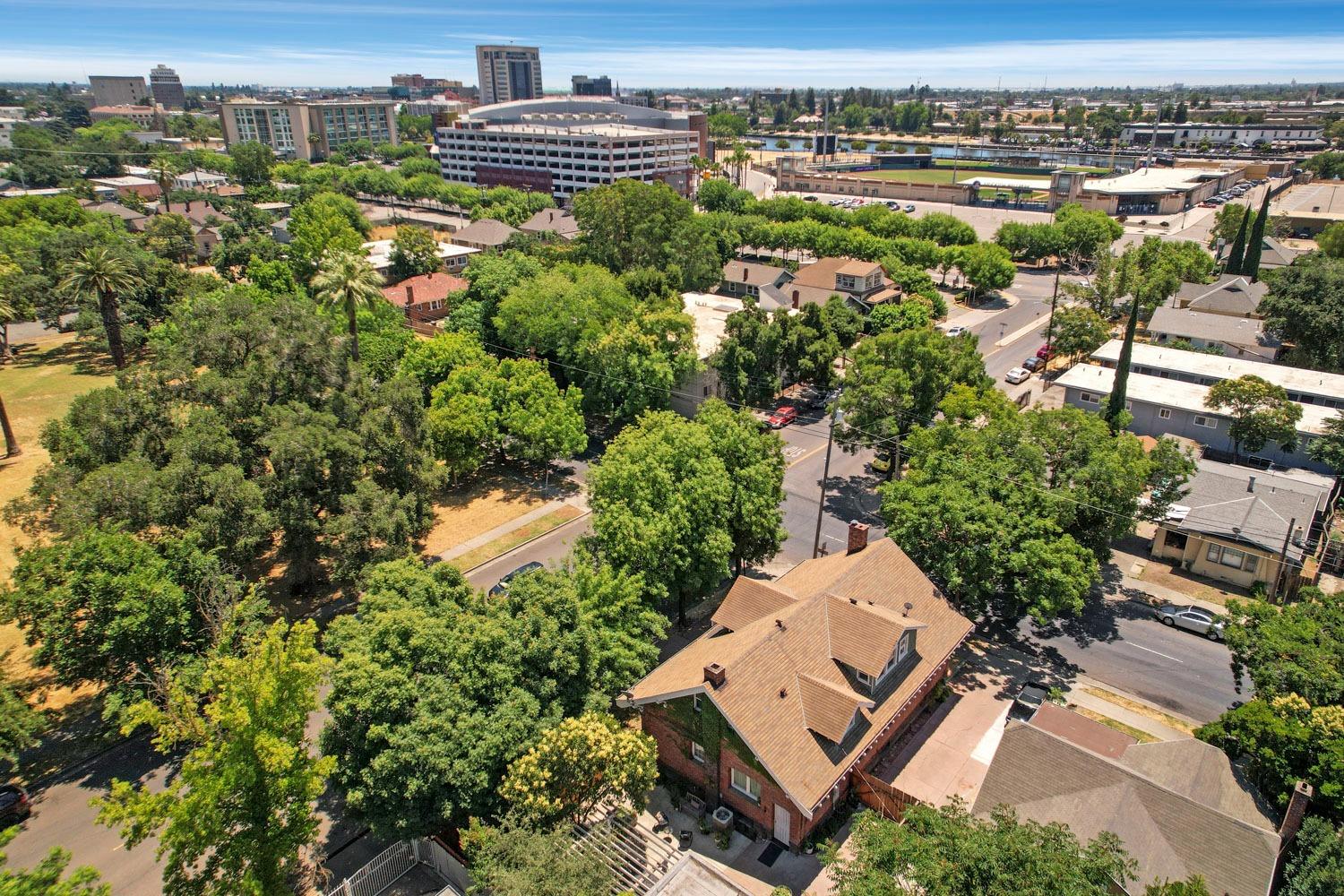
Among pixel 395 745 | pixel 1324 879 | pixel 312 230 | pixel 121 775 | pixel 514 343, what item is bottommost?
pixel 121 775

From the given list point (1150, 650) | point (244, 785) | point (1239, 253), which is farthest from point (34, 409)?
point (1239, 253)

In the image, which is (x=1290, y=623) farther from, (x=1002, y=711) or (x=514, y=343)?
(x=514, y=343)

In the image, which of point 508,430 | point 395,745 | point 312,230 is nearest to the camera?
point 395,745

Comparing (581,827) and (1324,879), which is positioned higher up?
(1324,879)

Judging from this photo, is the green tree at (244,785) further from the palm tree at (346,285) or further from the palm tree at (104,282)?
the palm tree at (104,282)

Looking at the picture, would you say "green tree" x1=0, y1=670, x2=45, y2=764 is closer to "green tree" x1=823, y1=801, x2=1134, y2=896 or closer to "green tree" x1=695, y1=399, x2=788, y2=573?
"green tree" x1=823, y1=801, x2=1134, y2=896

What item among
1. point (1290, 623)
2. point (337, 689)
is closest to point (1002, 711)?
point (1290, 623)

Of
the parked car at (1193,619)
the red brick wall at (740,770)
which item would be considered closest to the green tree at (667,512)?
the red brick wall at (740,770)

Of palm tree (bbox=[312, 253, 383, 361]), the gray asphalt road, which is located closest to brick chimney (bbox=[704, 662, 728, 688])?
the gray asphalt road
